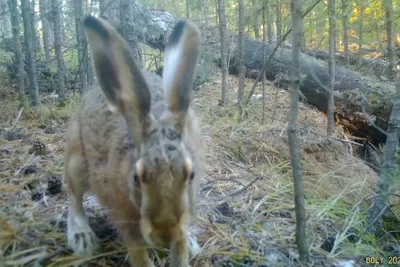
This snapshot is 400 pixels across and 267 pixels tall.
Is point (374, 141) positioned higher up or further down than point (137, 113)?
further down

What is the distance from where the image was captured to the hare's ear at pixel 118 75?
2.41 meters

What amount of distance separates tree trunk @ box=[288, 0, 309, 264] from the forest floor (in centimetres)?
25

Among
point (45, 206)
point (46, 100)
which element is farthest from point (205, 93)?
point (45, 206)

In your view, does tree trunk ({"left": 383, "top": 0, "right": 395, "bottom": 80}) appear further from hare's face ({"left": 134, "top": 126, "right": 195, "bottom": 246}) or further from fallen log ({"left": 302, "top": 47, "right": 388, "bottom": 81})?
hare's face ({"left": 134, "top": 126, "right": 195, "bottom": 246})

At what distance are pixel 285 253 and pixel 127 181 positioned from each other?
1.21 m

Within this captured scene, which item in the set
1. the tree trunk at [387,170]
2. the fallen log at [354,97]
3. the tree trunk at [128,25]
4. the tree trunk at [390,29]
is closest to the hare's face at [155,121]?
the tree trunk at [387,170]

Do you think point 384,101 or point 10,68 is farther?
point 10,68

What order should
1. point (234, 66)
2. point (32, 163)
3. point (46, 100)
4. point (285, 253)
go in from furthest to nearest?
point (234, 66) → point (46, 100) → point (32, 163) → point (285, 253)

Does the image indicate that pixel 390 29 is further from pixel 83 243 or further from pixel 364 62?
pixel 83 243

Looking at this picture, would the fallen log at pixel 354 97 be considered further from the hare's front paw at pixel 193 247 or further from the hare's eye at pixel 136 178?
the hare's eye at pixel 136 178

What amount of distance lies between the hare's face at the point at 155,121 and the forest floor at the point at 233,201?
84 centimetres

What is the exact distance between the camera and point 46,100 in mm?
8609

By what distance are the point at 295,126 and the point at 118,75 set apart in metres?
1.04

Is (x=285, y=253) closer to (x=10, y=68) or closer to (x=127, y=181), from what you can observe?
(x=127, y=181)
